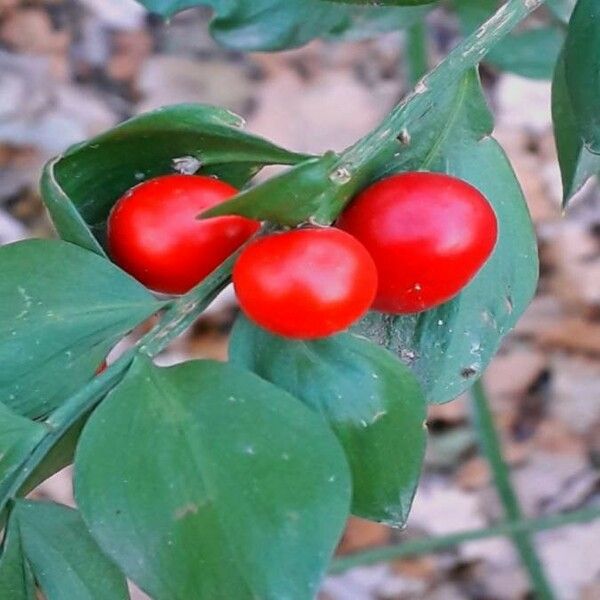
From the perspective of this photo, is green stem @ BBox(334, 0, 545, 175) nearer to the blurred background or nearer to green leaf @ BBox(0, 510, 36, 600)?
green leaf @ BBox(0, 510, 36, 600)

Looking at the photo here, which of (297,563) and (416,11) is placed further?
(416,11)

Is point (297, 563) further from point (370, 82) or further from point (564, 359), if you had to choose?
point (370, 82)

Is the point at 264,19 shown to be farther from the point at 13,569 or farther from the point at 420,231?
the point at 13,569

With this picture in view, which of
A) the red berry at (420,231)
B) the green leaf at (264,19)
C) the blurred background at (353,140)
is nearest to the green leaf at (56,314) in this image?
the red berry at (420,231)

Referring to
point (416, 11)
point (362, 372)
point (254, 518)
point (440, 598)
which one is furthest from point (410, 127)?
point (440, 598)

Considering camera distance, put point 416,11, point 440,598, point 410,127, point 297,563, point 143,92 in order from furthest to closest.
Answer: point 143,92 → point 440,598 → point 416,11 → point 410,127 → point 297,563

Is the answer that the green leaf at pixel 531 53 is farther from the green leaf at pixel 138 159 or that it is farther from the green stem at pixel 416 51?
the green leaf at pixel 138 159
